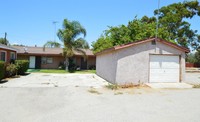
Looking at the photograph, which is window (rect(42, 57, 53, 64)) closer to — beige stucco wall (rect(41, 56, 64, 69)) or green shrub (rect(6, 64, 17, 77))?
beige stucco wall (rect(41, 56, 64, 69))

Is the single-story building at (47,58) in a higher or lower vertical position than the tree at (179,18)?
lower

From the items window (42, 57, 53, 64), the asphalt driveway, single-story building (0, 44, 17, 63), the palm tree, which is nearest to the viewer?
the asphalt driveway

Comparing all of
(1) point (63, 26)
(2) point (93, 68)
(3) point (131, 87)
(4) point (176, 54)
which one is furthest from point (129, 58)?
(2) point (93, 68)

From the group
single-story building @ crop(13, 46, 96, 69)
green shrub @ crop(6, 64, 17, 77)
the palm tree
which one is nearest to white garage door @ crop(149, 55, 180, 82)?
green shrub @ crop(6, 64, 17, 77)

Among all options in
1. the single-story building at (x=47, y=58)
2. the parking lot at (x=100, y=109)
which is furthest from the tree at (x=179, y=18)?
the parking lot at (x=100, y=109)

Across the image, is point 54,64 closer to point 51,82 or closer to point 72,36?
point 72,36

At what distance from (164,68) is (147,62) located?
4.67 feet

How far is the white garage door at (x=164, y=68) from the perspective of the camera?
1459 centimetres

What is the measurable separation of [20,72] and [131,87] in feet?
42.8

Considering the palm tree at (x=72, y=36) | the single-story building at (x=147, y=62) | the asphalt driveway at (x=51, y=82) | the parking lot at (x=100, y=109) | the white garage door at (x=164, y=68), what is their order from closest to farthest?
the parking lot at (x=100, y=109) < the asphalt driveway at (x=51, y=82) < the single-story building at (x=147, y=62) < the white garage door at (x=164, y=68) < the palm tree at (x=72, y=36)

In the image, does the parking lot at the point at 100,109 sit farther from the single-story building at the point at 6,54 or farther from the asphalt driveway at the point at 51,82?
the single-story building at the point at 6,54

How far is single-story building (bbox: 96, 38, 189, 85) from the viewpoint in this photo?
46.0 ft

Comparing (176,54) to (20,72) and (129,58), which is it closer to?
(129,58)

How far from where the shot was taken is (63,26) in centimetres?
2872
